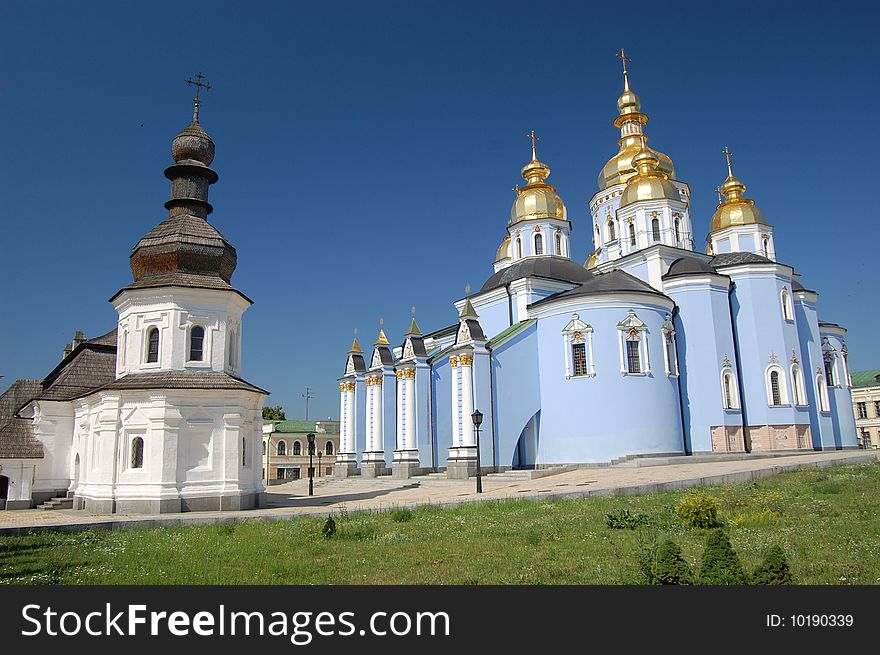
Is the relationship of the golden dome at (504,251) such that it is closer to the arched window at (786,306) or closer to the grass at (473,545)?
the arched window at (786,306)

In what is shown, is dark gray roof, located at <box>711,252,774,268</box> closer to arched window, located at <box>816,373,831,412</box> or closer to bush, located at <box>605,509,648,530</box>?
arched window, located at <box>816,373,831,412</box>

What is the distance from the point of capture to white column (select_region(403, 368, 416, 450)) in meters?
34.7

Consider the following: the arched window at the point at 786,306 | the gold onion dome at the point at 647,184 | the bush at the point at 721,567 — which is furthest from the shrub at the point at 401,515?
the gold onion dome at the point at 647,184

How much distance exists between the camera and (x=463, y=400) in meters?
30.8

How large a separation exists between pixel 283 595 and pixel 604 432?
2527 cm

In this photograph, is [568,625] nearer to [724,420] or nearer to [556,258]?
[724,420]

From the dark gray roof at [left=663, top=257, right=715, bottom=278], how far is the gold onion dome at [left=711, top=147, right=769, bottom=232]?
415 centimetres

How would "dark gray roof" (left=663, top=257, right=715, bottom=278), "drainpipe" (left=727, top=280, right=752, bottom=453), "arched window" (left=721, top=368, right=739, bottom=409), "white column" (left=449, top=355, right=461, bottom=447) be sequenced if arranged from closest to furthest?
"white column" (left=449, top=355, right=461, bottom=447)
"arched window" (left=721, top=368, right=739, bottom=409)
"drainpipe" (left=727, top=280, right=752, bottom=453)
"dark gray roof" (left=663, top=257, right=715, bottom=278)

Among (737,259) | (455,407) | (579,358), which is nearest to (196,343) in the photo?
(455,407)

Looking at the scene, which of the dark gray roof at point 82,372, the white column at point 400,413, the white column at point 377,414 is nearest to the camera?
the dark gray roof at point 82,372

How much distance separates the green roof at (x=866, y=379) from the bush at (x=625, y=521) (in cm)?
6533

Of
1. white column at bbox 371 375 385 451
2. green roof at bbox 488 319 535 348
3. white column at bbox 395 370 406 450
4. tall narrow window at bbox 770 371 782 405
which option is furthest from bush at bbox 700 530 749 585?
white column at bbox 371 375 385 451

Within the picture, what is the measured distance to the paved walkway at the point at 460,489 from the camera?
1598cm

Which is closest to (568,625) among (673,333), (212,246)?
(212,246)
